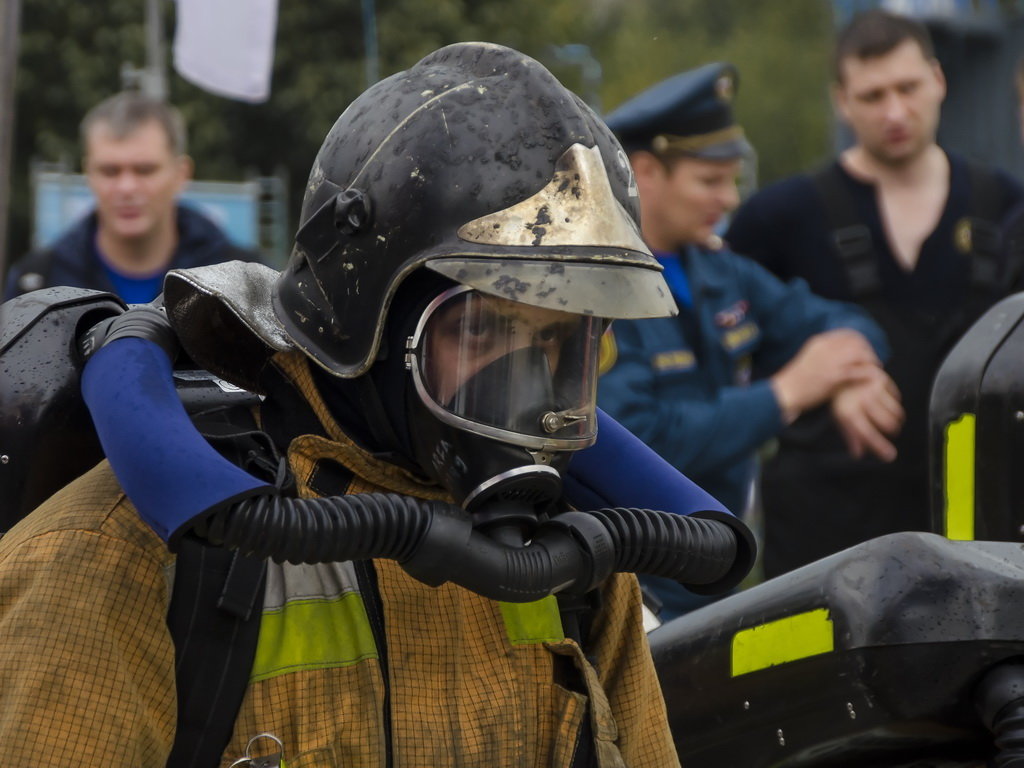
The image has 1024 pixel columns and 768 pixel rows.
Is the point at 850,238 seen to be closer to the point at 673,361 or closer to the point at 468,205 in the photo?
the point at 673,361

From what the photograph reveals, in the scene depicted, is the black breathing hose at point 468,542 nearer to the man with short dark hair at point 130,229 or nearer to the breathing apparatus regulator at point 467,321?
the breathing apparatus regulator at point 467,321

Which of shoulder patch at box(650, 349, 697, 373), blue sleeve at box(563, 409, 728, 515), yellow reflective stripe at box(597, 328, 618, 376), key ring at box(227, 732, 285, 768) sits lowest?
shoulder patch at box(650, 349, 697, 373)

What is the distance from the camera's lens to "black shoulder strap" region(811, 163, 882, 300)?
14.5 feet

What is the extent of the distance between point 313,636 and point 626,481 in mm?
494

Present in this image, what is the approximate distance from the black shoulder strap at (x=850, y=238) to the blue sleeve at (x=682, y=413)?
27.2 inches

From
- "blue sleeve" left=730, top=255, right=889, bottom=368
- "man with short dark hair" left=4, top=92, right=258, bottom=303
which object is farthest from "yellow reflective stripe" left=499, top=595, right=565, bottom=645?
"man with short dark hair" left=4, top=92, right=258, bottom=303

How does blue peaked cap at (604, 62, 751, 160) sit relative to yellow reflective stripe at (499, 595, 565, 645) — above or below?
above

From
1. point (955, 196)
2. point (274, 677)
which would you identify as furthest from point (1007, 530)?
point (955, 196)

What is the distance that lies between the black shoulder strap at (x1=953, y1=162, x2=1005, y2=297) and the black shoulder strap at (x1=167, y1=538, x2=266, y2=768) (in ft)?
10.3

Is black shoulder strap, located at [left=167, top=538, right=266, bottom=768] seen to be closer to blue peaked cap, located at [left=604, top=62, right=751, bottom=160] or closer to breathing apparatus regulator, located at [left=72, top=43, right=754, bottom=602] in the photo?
breathing apparatus regulator, located at [left=72, top=43, right=754, bottom=602]

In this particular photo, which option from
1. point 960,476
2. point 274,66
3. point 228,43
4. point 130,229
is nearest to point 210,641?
point 960,476

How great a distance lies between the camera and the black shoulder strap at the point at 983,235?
4.43 metres

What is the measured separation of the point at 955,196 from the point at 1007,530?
220 centimetres

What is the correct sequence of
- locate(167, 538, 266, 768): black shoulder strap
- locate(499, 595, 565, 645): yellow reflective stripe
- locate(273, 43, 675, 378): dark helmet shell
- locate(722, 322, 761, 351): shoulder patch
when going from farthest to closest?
locate(722, 322, 761, 351): shoulder patch, locate(499, 595, 565, 645): yellow reflective stripe, locate(273, 43, 675, 378): dark helmet shell, locate(167, 538, 266, 768): black shoulder strap
